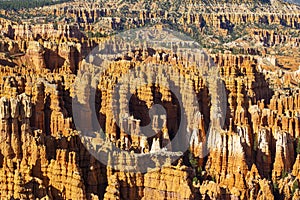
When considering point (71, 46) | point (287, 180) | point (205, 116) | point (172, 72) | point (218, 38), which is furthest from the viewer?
point (218, 38)

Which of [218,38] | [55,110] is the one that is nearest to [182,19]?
[218,38]

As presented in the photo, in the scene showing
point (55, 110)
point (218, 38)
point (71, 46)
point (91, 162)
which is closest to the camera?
point (91, 162)

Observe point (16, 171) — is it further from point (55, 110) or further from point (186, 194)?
point (55, 110)

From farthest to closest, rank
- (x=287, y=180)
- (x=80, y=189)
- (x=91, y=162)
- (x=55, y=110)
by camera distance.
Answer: (x=55, y=110) → (x=287, y=180) → (x=91, y=162) → (x=80, y=189)

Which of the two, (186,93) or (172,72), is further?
(172,72)

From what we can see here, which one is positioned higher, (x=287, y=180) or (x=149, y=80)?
(x=149, y=80)

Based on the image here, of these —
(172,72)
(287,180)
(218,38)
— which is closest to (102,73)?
(172,72)

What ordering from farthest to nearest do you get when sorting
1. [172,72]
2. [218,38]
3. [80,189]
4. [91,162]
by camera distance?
[218,38]
[172,72]
[91,162]
[80,189]

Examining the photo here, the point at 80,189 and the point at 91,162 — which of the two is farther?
the point at 91,162

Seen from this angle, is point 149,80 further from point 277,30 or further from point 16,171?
point 277,30
